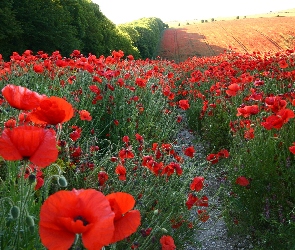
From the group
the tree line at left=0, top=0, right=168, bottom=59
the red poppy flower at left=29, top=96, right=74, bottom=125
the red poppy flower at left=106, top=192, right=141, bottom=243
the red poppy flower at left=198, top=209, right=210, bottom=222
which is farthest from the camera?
the tree line at left=0, top=0, right=168, bottom=59

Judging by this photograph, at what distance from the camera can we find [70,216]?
3.32ft

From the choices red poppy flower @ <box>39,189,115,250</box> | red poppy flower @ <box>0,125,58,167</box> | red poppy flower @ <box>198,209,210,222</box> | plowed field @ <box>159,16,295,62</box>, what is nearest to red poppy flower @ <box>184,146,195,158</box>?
red poppy flower @ <box>198,209,210,222</box>

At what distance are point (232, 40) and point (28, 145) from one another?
33840mm

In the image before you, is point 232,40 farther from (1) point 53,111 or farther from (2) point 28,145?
(2) point 28,145

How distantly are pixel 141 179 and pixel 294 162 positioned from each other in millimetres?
1353

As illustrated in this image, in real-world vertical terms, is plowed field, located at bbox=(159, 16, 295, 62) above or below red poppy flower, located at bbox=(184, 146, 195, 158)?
below

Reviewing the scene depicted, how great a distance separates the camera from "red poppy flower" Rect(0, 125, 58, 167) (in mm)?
1208

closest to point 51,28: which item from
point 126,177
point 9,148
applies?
point 126,177

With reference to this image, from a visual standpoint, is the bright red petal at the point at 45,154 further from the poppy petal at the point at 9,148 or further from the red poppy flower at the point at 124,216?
the red poppy flower at the point at 124,216

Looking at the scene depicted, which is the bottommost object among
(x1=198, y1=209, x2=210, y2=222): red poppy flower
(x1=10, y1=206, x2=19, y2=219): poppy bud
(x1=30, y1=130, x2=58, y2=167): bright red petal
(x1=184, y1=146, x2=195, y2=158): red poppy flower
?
(x1=198, y1=209, x2=210, y2=222): red poppy flower

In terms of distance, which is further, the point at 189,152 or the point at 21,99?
the point at 189,152

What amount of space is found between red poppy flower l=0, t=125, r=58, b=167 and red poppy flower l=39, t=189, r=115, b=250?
259 mm

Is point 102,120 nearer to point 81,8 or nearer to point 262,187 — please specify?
point 262,187

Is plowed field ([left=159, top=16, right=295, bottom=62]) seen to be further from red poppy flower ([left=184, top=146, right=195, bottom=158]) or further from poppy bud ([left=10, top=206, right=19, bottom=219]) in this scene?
poppy bud ([left=10, top=206, right=19, bottom=219])
